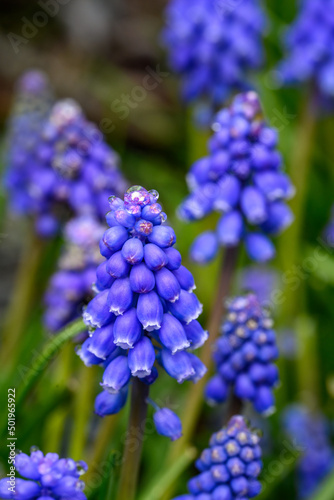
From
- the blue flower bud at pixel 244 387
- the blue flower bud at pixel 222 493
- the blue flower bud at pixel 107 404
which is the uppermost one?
the blue flower bud at pixel 107 404

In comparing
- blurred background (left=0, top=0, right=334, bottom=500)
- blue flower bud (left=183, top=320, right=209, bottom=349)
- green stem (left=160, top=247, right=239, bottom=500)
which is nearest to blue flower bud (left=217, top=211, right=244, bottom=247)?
green stem (left=160, top=247, right=239, bottom=500)

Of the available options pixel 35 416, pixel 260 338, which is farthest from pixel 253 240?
pixel 35 416

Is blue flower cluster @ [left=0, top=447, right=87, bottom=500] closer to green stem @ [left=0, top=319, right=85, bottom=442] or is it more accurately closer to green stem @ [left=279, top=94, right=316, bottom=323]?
green stem @ [left=0, top=319, right=85, bottom=442]

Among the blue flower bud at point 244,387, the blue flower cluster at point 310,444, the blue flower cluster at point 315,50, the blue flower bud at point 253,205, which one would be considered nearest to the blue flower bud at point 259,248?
the blue flower bud at point 253,205

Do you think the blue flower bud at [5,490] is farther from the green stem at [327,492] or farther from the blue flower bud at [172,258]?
the green stem at [327,492]

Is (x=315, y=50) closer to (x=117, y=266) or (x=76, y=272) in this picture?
(x=76, y=272)

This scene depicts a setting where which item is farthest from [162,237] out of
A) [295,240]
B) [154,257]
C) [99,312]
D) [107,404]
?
[295,240]

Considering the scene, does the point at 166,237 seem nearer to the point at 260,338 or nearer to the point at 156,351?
the point at 156,351
